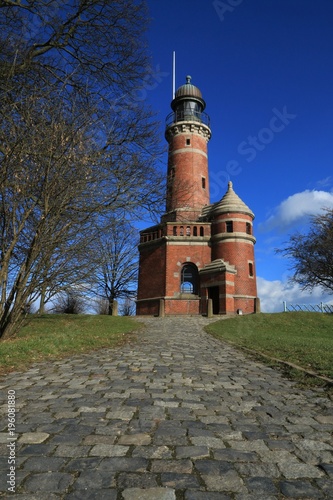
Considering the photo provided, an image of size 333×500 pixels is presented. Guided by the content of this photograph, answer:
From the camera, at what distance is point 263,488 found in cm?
218

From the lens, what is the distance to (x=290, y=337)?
13.2 meters

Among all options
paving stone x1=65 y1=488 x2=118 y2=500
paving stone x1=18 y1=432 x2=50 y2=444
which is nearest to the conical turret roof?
paving stone x1=18 y1=432 x2=50 y2=444

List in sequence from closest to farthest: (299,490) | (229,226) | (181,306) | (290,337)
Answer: (299,490)
(290,337)
(181,306)
(229,226)

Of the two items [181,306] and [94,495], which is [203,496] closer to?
[94,495]

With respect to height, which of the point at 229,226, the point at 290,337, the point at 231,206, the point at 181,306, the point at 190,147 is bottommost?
the point at 290,337

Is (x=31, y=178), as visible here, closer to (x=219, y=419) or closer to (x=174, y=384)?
(x=174, y=384)

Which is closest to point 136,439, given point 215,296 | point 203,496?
point 203,496

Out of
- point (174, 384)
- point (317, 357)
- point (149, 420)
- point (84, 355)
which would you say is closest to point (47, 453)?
point (149, 420)

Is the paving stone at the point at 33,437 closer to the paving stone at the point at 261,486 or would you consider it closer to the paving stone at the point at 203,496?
the paving stone at the point at 203,496

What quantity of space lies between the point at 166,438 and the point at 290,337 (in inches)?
451

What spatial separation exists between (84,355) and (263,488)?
654 centimetres

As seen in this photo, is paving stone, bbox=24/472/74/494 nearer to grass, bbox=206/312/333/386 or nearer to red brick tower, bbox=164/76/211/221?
grass, bbox=206/312/333/386

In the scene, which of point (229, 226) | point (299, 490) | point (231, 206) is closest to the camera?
point (299, 490)

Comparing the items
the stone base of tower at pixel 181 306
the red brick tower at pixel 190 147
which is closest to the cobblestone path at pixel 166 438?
the stone base of tower at pixel 181 306
